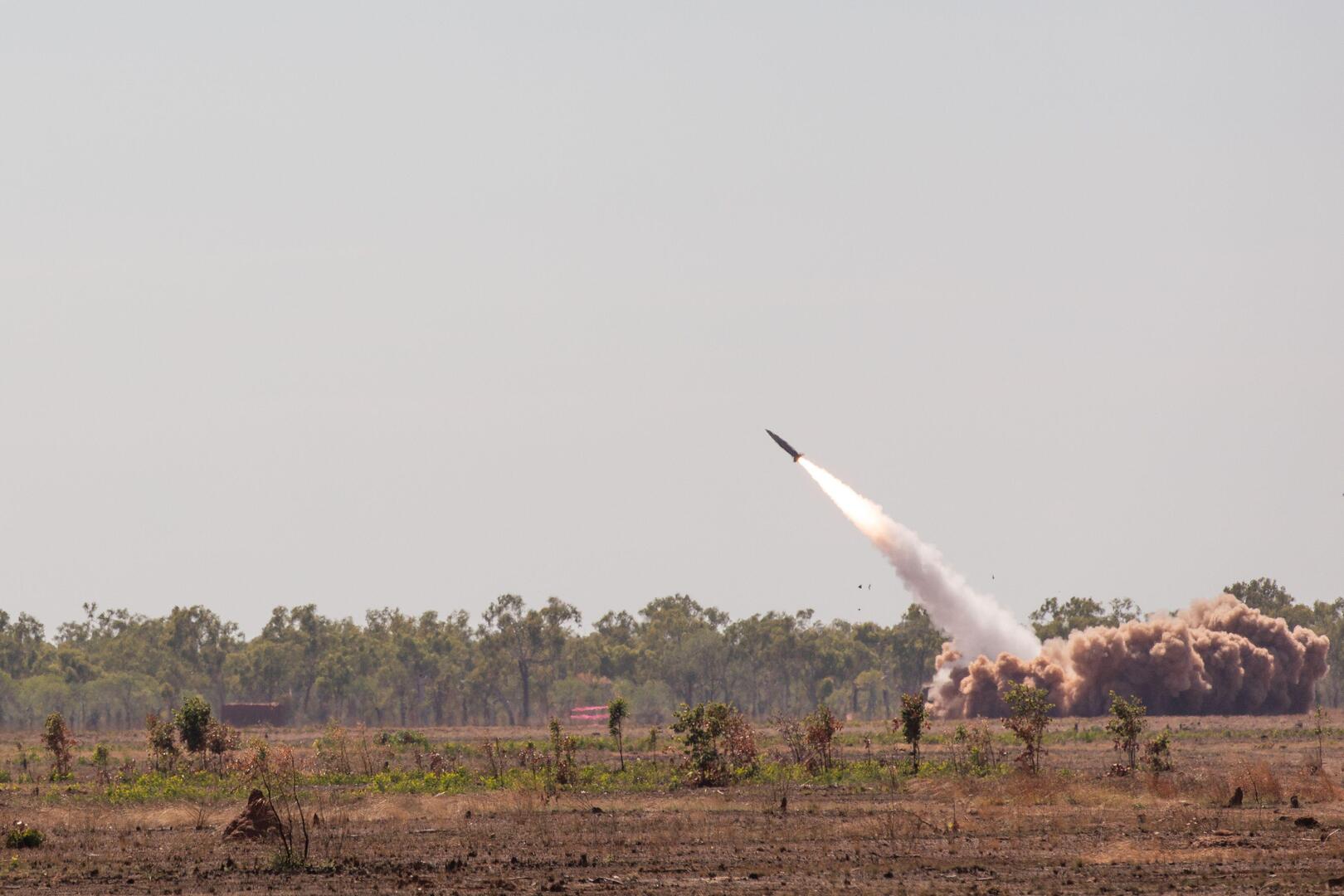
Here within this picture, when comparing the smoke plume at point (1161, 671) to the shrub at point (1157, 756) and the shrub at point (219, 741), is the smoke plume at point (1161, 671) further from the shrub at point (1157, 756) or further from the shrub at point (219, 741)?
the shrub at point (219, 741)

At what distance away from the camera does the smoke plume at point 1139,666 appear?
365ft

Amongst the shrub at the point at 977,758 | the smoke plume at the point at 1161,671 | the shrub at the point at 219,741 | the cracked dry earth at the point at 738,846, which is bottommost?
the cracked dry earth at the point at 738,846

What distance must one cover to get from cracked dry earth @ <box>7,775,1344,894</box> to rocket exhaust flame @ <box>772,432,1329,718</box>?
54.2m

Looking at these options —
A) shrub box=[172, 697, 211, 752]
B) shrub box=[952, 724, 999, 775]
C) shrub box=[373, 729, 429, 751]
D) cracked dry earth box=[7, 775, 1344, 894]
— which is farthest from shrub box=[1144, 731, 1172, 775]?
shrub box=[373, 729, 429, 751]

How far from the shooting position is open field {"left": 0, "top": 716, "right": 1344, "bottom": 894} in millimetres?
38281

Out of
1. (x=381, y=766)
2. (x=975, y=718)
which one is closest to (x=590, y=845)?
(x=381, y=766)

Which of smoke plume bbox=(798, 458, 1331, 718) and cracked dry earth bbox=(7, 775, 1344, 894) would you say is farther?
smoke plume bbox=(798, 458, 1331, 718)

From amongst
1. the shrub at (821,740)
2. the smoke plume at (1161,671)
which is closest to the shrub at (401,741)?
the shrub at (821,740)

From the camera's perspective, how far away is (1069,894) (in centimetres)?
3559

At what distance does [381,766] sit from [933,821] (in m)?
27.0

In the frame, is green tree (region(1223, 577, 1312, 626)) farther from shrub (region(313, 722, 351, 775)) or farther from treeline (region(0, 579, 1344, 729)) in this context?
shrub (region(313, 722, 351, 775))

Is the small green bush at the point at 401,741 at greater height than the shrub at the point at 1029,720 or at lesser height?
lesser

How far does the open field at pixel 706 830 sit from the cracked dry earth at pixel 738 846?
11 centimetres

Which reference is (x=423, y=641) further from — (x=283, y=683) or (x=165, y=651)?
(x=165, y=651)
